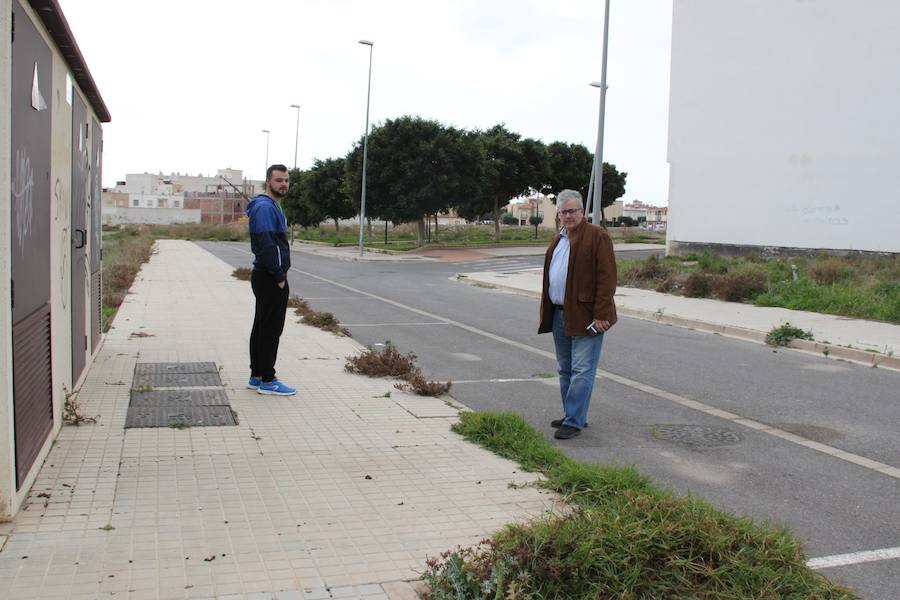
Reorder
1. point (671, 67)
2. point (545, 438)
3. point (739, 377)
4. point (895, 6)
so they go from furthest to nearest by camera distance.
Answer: point (671, 67) < point (895, 6) < point (739, 377) < point (545, 438)

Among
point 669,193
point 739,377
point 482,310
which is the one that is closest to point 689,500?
point 739,377

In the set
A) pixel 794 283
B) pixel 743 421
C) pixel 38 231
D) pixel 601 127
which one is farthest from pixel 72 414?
pixel 601 127

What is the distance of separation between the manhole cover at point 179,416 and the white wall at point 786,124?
24.3m

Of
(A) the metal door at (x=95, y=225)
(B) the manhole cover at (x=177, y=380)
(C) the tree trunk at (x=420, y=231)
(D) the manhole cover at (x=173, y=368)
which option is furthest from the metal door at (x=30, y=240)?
(C) the tree trunk at (x=420, y=231)

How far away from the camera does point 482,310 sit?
658 inches

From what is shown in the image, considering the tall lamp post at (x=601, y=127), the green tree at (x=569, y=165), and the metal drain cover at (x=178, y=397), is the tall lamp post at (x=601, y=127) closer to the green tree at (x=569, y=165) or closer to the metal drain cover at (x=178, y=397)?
the metal drain cover at (x=178, y=397)

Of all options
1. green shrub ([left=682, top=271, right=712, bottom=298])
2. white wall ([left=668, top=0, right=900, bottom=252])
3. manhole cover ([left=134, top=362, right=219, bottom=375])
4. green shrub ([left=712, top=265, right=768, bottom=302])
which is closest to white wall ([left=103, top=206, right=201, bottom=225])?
white wall ([left=668, top=0, right=900, bottom=252])

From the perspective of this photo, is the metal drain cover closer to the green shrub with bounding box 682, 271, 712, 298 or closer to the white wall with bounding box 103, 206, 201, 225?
the green shrub with bounding box 682, 271, 712, 298

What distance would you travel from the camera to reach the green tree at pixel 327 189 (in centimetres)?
6288

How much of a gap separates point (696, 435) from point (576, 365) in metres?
1.21

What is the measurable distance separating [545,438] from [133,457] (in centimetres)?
293

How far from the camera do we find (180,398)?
23.5 feet

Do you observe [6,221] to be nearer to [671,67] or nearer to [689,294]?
[689,294]

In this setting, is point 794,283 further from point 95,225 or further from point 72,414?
point 72,414
